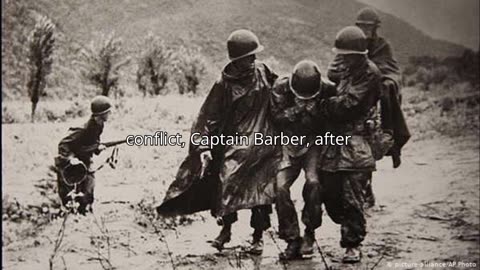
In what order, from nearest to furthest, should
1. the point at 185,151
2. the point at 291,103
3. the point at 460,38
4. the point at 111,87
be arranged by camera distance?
the point at 291,103, the point at 185,151, the point at 111,87, the point at 460,38

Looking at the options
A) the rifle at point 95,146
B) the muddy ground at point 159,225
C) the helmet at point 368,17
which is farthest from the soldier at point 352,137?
the rifle at point 95,146

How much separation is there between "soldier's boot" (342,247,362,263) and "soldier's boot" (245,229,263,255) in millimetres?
728

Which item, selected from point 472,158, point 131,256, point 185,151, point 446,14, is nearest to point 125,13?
point 185,151

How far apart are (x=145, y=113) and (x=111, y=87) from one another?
17.9 inches

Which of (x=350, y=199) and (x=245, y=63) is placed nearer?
(x=350, y=199)

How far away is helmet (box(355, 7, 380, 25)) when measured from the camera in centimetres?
664

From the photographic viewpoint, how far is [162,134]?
6234mm

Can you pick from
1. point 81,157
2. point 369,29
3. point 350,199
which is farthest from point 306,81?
point 81,157

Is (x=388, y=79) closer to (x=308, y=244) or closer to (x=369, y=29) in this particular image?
(x=369, y=29)

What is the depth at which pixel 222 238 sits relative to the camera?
19.7 ft

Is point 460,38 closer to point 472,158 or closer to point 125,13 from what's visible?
point 472,158

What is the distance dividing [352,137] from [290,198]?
71 cm

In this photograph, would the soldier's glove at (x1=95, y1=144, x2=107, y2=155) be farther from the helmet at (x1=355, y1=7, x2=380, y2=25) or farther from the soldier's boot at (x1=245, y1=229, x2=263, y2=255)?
the helmet at (x1=355, y1=7, x2=380, y2=25)

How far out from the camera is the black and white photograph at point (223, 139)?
5.74 m
